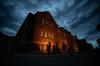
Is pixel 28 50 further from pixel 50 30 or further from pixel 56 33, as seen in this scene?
pixel 56 33

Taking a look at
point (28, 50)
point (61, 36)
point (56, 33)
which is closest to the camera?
point (28, 50)

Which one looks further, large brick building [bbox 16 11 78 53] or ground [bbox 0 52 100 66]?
large brick building [bbox 16 11 78 53]

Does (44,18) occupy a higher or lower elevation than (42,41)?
higher

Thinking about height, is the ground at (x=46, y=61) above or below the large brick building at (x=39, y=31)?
below

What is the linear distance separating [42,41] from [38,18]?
6862mm

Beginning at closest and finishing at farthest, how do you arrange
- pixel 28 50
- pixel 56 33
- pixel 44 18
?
pixel 28 50 < pixel 44 18 < pixel 56 33

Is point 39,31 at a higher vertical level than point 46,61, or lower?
higher

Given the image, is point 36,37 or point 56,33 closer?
point 36,37

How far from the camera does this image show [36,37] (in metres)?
29.5

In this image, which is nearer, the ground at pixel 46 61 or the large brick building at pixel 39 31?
the ground at pixel 46 61

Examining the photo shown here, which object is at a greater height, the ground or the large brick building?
the large brick building

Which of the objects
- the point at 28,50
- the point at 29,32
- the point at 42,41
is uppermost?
the point at 29,32

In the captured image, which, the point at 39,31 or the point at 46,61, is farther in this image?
the point at 39,31

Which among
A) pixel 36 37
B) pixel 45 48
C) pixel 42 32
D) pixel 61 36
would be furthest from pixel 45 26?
pixel 61 36
